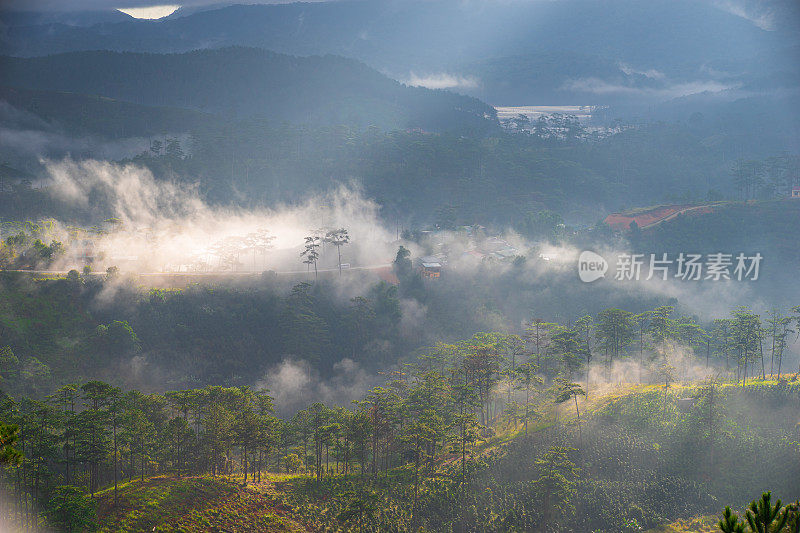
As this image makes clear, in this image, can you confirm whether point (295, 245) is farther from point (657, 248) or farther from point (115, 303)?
point (657, 248)

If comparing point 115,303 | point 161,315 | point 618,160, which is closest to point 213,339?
point 161,315

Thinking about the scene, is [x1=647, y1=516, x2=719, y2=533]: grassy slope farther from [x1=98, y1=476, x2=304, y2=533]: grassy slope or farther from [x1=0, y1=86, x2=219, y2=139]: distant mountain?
[x1=0, y1=86, x2=219, y2=139]: distant mountain

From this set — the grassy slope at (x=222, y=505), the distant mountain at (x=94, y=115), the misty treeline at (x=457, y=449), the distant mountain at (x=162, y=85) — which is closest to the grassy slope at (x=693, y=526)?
the grassy slope at (x=222, y=505)

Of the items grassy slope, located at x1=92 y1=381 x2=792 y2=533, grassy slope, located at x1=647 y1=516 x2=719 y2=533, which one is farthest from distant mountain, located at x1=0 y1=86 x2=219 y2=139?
grassy slope, located at x1=647 y1=516 x2=719 y2=533

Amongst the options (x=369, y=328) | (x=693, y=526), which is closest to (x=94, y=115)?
(x=369, y=328)

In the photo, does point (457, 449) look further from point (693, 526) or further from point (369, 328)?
point (369, 328)

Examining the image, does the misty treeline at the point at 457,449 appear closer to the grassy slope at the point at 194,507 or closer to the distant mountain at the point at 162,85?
the grassy slope at the point at 194,507
